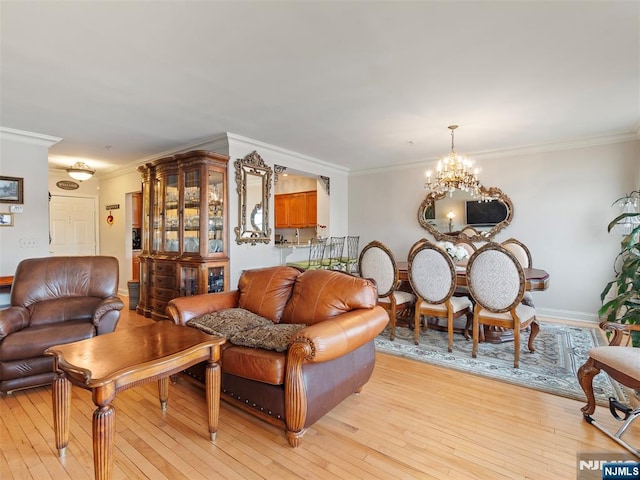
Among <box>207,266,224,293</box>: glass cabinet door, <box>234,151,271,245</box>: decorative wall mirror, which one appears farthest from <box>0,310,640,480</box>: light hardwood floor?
<box>234,151,271,245</box>: decorative wall mirror

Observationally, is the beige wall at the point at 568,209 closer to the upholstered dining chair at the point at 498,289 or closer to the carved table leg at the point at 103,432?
the upholstered dining chair at the point at 498,289

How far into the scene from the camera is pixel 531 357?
3.25 metres

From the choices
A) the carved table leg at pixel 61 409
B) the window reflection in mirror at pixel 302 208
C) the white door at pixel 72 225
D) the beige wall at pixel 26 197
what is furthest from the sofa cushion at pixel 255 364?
the white door at pixel 72 225

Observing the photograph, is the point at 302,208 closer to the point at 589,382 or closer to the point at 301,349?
the point at 301,349

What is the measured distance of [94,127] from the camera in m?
4.13

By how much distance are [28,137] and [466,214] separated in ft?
22.0

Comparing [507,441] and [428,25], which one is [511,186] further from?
[507,441]

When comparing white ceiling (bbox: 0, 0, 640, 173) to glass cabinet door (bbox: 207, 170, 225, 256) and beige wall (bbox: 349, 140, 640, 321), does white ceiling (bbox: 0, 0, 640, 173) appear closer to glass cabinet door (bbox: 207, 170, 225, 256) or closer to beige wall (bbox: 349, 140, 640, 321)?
beige wall (bbox: 349, 140, 640, 321)

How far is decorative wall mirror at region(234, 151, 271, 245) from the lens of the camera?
4.68 m

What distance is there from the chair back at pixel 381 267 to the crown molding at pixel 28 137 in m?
4.63

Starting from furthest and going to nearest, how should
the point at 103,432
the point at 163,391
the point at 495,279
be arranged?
the point at 495,279, the point at 163,391, the point at 103,432

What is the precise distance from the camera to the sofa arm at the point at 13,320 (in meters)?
2.53

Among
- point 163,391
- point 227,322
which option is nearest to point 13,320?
point 163,391

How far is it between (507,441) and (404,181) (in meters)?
4.94
